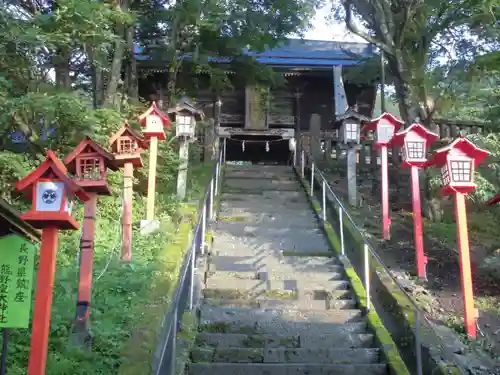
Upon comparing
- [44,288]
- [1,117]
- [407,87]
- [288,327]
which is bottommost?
[288,327]

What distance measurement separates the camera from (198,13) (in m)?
11.7

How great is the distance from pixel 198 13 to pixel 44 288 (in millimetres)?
8584

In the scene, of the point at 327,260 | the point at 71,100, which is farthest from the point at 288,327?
the point at 71,100

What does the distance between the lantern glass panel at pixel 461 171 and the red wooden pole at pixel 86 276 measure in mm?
4891

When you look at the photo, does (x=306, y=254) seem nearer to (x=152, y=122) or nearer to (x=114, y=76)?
(x=152, y=122)

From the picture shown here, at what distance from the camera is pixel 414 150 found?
959 centimetres

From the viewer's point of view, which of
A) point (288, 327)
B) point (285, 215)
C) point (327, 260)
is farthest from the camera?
point (285, 215)

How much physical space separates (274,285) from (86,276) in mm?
2826

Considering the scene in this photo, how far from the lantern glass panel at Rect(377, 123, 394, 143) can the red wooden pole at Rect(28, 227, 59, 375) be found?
7816 millimetres

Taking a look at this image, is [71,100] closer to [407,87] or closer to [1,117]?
[1,117]

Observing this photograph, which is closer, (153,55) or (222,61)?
(153,55)

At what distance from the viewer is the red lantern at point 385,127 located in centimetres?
1102

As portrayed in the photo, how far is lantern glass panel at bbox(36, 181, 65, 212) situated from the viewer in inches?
183

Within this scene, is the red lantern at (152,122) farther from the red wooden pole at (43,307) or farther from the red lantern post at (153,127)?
the red wooden pole at (43,307)
